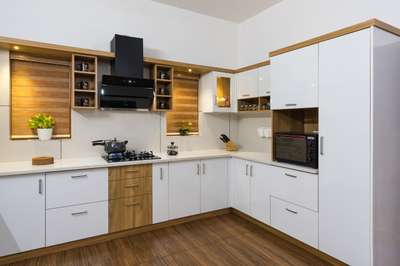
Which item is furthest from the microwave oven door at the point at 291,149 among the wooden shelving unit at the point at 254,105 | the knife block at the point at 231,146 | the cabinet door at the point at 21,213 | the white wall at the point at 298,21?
the cabinet door at the point at 21,213

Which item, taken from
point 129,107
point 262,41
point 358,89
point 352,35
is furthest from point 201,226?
point 262,41

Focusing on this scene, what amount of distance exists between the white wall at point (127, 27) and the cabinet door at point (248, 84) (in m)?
0.55

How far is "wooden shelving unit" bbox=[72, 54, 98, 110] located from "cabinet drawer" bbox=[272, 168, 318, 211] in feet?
7.67

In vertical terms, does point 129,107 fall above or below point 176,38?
below

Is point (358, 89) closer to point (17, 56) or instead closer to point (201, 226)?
point (201, 226)

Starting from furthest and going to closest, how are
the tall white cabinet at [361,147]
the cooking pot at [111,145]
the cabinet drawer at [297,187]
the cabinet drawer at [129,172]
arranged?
the cooking pot at [111,145], the cabinet drawer at [129,172], the cabinet drawer at [297,187], the tall white cabinet at [361,147]

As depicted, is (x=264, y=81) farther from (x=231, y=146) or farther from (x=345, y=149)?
(x=345, y=149)

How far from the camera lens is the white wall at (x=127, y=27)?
271cm

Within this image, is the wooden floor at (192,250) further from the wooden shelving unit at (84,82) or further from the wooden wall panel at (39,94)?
the wooden shelving unit at (84,82)

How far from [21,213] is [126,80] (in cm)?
174

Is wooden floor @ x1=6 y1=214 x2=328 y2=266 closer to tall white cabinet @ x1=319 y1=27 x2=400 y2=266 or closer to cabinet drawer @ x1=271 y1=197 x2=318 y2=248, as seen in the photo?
cabinet drawer @ x1=271 y1=197 x2=318 y2=248

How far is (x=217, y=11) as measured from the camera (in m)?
3.74

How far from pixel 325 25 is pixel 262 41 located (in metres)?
1.01

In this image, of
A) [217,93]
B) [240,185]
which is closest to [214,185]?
[240,185]
